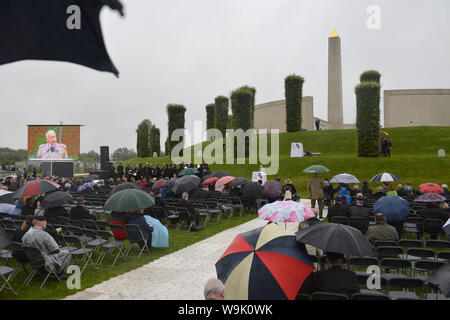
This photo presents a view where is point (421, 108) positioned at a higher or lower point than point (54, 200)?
higher

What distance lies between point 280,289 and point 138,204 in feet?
20.4

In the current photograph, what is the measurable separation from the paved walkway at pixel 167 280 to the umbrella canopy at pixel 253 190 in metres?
5.88

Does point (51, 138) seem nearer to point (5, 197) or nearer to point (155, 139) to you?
point (5, 197)

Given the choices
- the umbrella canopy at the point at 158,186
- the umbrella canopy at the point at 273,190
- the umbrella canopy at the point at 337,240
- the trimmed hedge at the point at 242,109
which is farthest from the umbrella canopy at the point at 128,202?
the trimmed hedge at the point at 242,109

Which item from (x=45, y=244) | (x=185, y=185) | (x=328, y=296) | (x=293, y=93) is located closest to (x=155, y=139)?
(x=293, y=93)

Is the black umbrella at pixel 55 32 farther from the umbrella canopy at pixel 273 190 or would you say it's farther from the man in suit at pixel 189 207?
the umbrella canopy at pixel 273 190

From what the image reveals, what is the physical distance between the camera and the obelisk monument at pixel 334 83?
43.0 meters

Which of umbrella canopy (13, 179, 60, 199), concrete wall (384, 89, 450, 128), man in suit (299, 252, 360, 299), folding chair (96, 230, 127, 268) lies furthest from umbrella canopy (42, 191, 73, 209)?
concrete wall (384, 89, 450, 128)

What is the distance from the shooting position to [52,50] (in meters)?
1.98

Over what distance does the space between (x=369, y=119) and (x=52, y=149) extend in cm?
2884

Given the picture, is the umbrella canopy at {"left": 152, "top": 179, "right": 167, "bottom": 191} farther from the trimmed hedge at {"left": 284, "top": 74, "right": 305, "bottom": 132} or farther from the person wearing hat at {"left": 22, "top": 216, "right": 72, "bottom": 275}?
the trimmed hedge at {"left": 284, "top": 74, "right": 305, "bottom": 132}

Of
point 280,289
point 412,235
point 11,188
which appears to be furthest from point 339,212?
point 11,188

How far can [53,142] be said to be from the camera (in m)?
33.1
